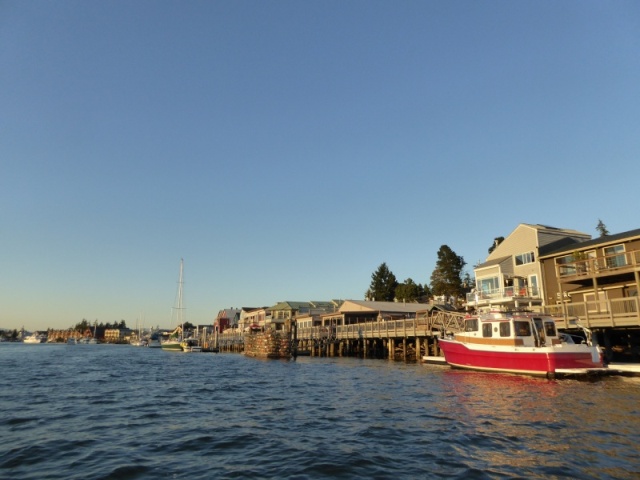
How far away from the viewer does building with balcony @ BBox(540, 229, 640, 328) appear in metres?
29.1

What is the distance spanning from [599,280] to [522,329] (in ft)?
37.2

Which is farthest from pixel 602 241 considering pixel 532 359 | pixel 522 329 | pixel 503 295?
pixel 532 359

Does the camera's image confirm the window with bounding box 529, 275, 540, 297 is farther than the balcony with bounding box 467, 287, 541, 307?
Yes

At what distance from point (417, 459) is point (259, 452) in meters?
3.98

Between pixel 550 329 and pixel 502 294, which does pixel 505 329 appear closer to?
pixel 550 329

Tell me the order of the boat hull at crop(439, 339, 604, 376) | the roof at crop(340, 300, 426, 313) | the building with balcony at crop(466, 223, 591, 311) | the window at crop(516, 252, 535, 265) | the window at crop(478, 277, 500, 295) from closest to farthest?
the boat hull at crop(439, 339, 604, 376) → the building with balcony at crop(466, 223, 591, 311) → the window at crop(516, 252, 535, 265) → the window at crop(478, 277, 500, 295) → the roof at crop(340, 300, 426, 313)

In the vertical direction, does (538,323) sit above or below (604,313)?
below

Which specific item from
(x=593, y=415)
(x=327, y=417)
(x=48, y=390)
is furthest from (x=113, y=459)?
(x=48, y=390)

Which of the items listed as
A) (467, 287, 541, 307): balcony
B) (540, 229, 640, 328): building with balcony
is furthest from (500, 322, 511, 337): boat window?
(467, 287, 541, 307): balcony

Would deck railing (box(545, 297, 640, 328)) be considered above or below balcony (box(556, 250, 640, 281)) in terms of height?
below

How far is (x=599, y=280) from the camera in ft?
112

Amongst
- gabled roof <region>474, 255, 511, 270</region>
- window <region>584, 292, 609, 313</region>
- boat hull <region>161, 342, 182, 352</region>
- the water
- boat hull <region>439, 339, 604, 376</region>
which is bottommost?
boat hull <region>161, 342, 182, 352</region>

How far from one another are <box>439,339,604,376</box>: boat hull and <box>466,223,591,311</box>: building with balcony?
31.9 ft

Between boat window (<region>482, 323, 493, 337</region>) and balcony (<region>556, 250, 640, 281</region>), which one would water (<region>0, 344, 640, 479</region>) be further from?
balcony (<region>556, 250, 640, 281</region>)
